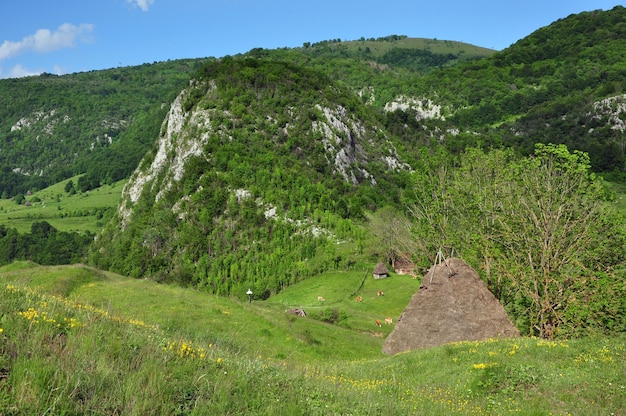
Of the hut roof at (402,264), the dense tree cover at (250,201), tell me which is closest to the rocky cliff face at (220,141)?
the dense tree cover at (250,201)

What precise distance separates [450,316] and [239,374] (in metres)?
21.5

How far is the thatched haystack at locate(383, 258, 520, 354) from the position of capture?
25469 millimetres

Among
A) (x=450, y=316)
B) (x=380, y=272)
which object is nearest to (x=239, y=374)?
(x=450, y=316)

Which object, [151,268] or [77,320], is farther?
[151,268]

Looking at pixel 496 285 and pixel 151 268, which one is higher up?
pixel 496 285

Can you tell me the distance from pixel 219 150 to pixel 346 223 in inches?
1866

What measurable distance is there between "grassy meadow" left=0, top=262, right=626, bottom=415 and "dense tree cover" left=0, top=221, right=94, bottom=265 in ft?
537

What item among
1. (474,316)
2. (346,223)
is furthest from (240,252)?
(474,316)

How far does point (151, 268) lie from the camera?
4599 inches

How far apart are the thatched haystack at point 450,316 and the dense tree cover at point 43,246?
156 meters

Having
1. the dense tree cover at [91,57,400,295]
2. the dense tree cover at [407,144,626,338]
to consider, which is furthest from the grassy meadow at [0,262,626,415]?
the dense tree cover at [91,57,400,295]

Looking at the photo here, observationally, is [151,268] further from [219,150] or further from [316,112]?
[316,112]

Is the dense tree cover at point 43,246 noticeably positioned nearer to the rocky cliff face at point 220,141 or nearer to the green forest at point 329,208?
the green forest at point 329,208

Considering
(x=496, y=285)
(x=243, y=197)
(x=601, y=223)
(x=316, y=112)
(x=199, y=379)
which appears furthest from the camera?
(x=316, y=112)
